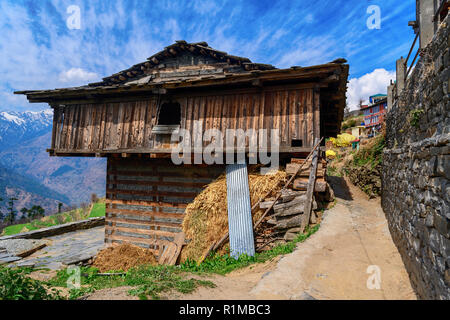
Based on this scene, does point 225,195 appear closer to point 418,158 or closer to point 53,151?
point 418,158

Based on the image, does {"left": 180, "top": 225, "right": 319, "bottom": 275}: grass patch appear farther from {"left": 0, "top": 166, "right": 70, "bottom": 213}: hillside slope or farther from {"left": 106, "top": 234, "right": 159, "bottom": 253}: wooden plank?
{"left": 0, "top": 166, "right": 70, "bottom": 213}: hillside slope

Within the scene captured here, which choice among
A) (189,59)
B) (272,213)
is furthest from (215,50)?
(272,213)

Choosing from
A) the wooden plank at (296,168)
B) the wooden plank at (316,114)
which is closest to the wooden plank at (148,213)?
the wooden plank at (296,168)

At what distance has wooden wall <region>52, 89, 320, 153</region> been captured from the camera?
8.24 m

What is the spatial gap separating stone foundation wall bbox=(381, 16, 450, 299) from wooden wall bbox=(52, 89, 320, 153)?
3370 mm

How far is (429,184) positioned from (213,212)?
6313 mm

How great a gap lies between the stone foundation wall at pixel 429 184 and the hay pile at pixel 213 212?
144 inches

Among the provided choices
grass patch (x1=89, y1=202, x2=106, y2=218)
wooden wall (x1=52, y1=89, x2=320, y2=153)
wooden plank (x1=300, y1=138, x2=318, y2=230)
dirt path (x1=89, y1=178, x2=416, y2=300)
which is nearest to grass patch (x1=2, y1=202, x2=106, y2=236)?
grass patch (x1=89, y1=202, x2=106, y2=218)

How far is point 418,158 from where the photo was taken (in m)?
3.75

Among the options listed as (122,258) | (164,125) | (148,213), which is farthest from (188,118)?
(122,258)

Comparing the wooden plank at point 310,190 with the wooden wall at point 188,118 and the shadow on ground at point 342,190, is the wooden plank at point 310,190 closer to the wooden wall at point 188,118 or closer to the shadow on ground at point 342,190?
the wooden wall at point 188,118

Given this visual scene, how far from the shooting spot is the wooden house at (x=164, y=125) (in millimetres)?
8195

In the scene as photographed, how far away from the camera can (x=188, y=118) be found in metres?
9.45
